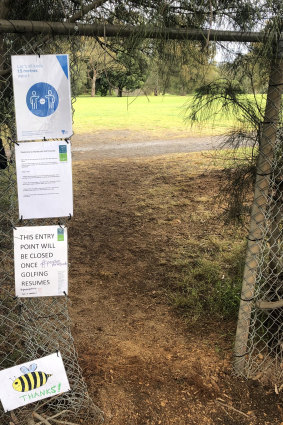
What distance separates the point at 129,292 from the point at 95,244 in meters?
1.29

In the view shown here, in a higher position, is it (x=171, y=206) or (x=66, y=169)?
(x=66, y=169)

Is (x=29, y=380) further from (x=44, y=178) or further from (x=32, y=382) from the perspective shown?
(x=44, y=178)

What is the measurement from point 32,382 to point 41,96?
63.4 inches

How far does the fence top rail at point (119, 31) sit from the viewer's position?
1.98m

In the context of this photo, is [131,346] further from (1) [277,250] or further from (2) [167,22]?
(2) [167,22]

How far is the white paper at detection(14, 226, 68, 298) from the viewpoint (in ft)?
7.38

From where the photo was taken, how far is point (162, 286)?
4129mm

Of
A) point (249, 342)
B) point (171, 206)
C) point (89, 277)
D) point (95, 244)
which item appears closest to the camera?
point (249, 342)

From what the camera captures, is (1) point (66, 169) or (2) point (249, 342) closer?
(1) point (66, 169)

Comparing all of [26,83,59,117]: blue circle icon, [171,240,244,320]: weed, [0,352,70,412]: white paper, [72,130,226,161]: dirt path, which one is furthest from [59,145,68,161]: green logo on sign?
[72,130,226,161]: dirt path

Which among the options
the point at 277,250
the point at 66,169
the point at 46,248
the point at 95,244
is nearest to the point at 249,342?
the point at 277,250

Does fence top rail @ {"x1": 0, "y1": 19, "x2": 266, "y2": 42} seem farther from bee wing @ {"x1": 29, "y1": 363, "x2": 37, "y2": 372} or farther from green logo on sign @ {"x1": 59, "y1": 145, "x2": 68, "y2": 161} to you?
bee wing @ {"x1": 29, "y1": 363, "x2": 37, "y2": 372}

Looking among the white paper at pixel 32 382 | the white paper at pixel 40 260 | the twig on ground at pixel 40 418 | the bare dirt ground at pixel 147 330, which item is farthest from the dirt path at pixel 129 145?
the twig on ground at pixel 40 418

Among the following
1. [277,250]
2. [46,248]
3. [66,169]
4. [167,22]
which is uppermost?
[167,22]
